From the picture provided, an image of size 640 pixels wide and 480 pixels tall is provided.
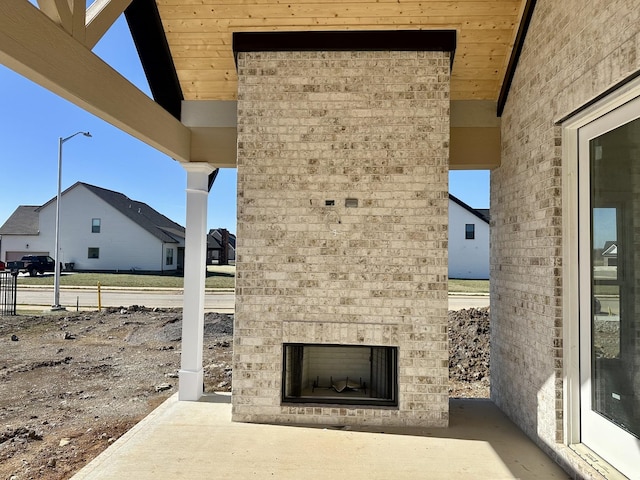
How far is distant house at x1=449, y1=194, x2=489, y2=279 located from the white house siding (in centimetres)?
1678

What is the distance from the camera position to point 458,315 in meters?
8.00

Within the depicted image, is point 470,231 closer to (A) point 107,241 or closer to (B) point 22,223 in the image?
(A) point 107,241

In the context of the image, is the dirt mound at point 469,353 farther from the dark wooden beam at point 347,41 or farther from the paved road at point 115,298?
the paved road at point 115,298

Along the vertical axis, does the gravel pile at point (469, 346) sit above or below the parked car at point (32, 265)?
below

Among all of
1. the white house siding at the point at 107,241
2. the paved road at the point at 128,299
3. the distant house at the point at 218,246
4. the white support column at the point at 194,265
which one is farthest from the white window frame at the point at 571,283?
the distant house at the point at 218,246

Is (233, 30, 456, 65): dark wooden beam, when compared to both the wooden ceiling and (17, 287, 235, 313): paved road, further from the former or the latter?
(17, 287, 235, 313): paved road

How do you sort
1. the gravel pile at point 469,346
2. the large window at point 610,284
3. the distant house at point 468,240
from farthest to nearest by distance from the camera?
the distant house at point 468,240, the gravel pile at point 469,346, the large window at point 610,284

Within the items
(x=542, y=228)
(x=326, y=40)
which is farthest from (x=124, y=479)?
(x=326, y=40)

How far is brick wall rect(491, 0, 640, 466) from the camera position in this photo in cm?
261

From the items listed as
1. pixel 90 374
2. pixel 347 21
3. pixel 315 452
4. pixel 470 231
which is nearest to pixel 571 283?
pixel 315 452

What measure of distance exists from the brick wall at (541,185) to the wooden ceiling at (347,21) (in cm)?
31

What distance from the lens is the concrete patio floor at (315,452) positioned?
2916 mm

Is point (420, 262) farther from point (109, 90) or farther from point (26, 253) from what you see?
point (26, 253)

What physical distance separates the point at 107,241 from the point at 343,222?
2369 centimetres
